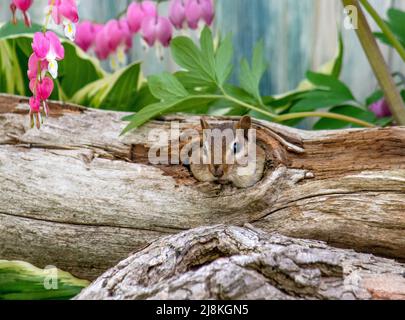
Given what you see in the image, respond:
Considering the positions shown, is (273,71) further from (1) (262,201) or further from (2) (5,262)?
(2) (5,262)

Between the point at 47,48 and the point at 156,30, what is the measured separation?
0.61 metres

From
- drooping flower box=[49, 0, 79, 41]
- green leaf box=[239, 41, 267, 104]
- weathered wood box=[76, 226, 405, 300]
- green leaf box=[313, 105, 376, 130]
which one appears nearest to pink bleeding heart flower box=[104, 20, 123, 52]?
green leaf box=[239, 41, 267, 104]

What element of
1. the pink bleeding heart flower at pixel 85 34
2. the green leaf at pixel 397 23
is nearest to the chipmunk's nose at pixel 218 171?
the green leaf at pixel 397 23

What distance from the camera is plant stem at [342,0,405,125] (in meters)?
1.39

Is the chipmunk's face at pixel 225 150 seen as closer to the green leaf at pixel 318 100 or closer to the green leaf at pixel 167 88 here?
the green leaf at pixel 167 88

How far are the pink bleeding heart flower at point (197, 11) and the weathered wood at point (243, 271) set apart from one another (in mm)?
720

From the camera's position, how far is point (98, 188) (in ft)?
4.15

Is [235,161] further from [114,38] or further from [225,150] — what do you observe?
[114,38]

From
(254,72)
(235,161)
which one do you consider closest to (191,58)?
(254,72)

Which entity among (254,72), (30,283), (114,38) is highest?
(114,38)

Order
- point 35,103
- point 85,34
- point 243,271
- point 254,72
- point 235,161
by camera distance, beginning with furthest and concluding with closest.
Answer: point 85,34 < point 254,72 < point 235,161 < point 35,103 < point 243,271

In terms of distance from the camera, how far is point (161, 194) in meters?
1.25
